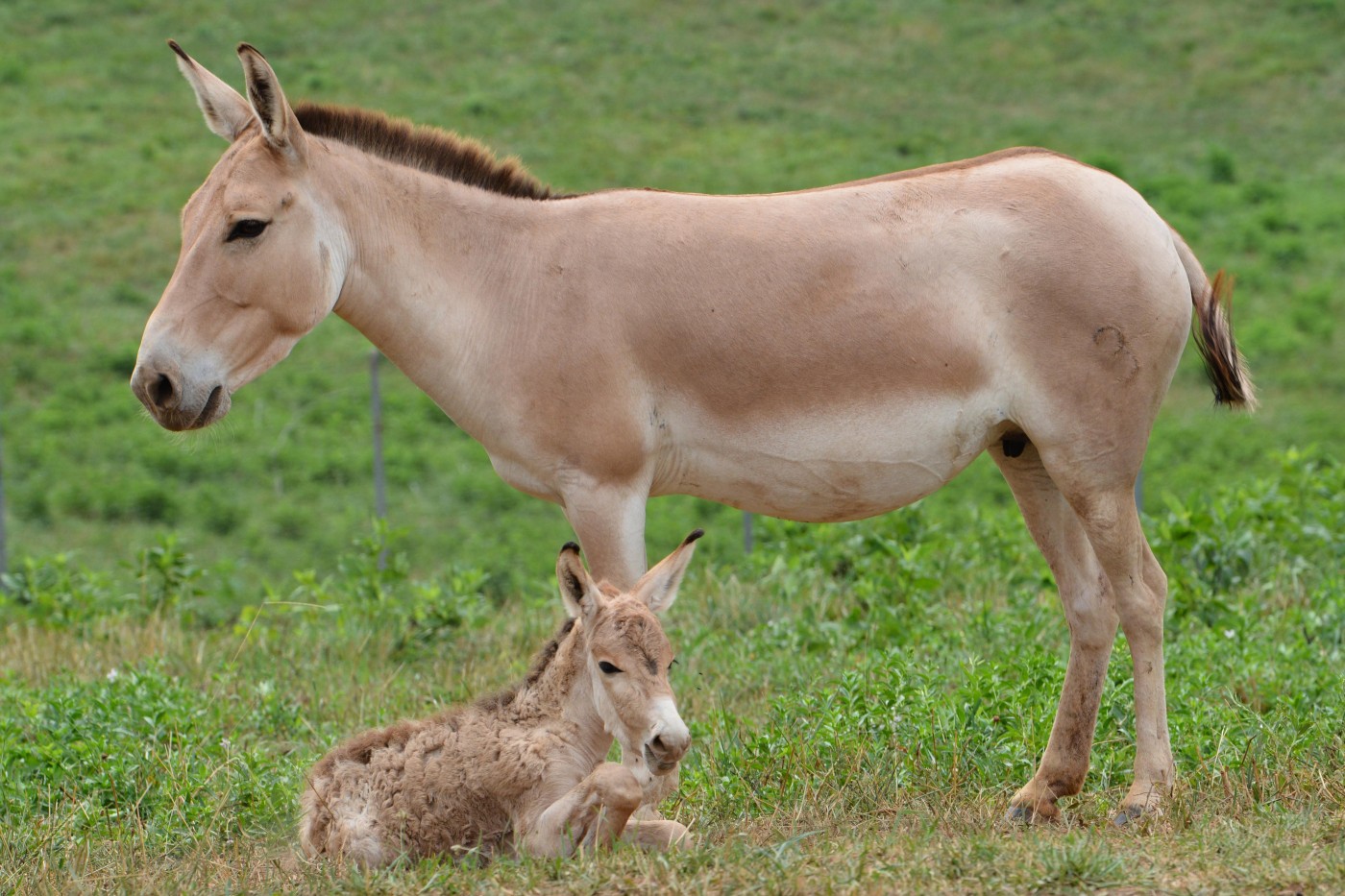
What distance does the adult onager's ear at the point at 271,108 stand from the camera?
15.8 feet

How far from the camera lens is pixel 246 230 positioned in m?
4.99

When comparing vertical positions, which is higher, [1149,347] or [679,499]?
[1149,347]

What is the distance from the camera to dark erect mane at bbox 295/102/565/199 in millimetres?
5438

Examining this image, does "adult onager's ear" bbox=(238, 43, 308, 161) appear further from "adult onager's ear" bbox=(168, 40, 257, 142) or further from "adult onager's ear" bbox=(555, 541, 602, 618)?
"adult onager's ear" bbox=(555, 541, 602, 618)

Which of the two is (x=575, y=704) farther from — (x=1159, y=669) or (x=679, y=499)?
(x=679, y=499)

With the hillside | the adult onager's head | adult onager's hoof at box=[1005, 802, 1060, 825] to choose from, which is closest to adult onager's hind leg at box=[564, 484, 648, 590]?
the adult onager's head

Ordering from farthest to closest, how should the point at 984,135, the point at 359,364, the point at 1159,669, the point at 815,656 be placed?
the point at 984,135
the point at 359,364
the point at 815,656
the point at 1159,669

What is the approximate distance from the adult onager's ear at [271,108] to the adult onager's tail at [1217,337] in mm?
3330

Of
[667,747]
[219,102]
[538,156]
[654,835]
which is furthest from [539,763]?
[538,156]

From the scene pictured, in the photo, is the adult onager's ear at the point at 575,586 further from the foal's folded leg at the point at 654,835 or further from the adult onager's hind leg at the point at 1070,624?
the adult onager's hind leg at the point at 1070,624

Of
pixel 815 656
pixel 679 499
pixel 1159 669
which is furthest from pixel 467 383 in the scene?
pixel 679 499

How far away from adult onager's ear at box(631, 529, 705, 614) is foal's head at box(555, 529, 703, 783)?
0.02 metres

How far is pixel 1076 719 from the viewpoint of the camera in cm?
567

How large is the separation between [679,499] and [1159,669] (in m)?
9.49
